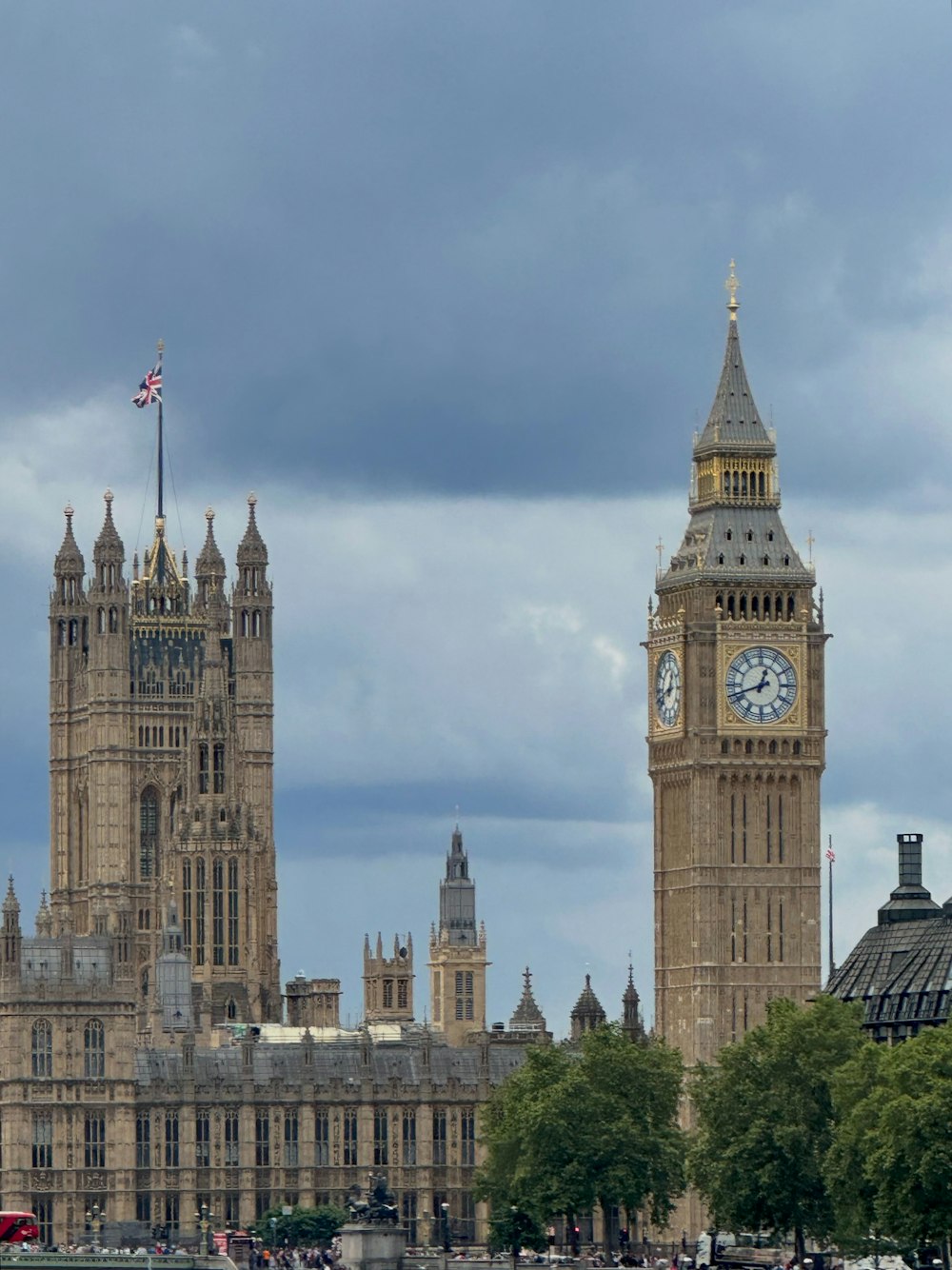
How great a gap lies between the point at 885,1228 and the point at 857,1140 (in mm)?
5562

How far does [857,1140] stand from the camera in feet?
641

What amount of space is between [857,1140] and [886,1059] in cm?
475

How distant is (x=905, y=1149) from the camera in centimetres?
18750

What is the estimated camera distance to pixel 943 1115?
18700 cm

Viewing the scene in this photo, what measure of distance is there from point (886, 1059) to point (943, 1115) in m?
12.2

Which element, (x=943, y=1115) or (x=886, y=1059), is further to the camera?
(x=886, y=1059)

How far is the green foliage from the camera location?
186 m

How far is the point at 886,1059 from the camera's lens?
199 m

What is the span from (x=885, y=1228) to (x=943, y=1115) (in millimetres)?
5754

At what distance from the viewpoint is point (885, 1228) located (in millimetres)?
190500

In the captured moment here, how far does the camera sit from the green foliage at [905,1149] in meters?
186

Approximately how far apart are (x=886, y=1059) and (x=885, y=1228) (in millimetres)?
10099
